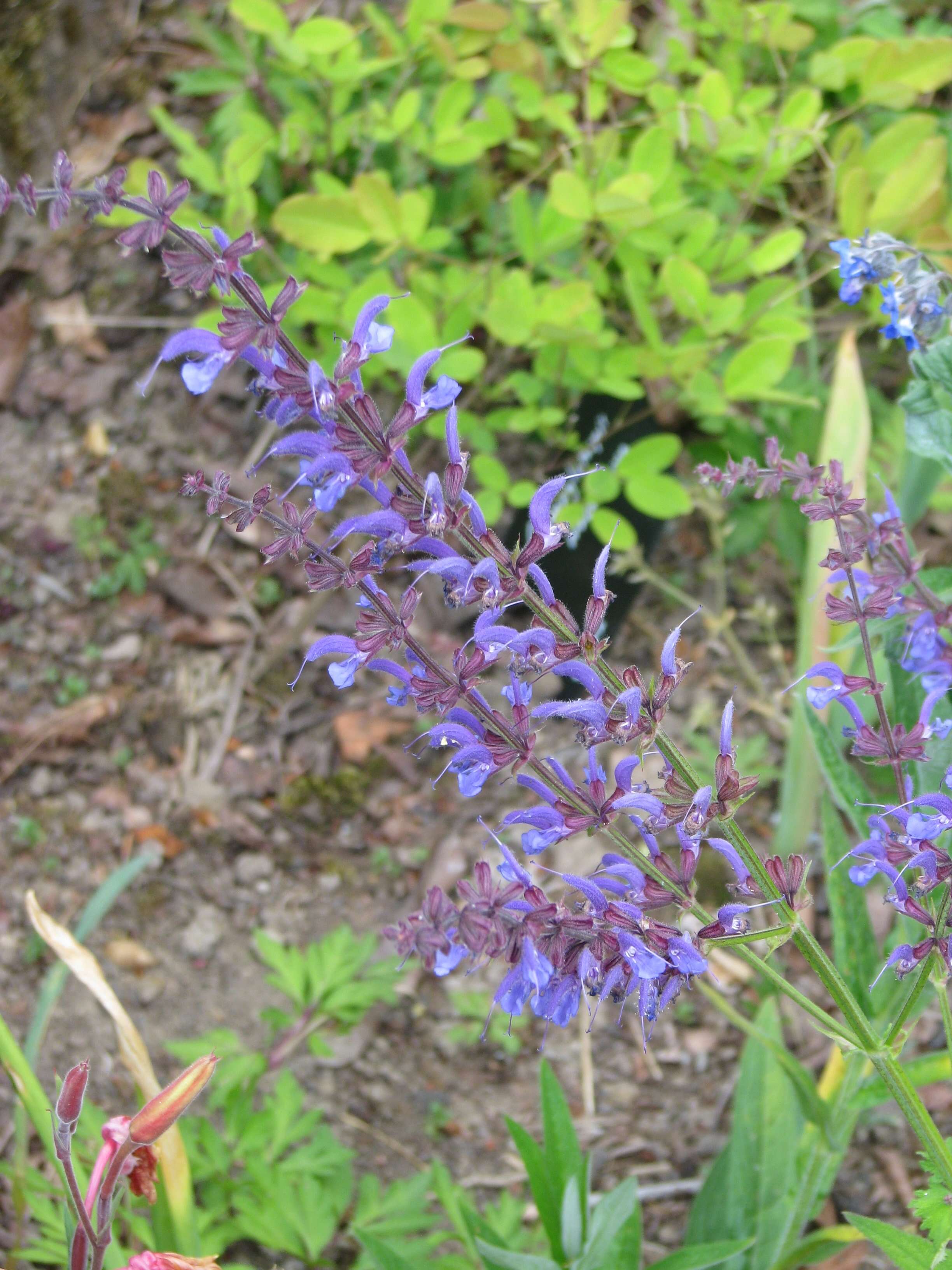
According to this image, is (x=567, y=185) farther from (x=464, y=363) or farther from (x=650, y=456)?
(x=650, y=456)

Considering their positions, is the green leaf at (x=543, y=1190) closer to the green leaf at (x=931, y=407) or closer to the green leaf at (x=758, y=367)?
the green leaf at (x=931, y=407)

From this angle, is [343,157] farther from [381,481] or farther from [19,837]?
[381,481]

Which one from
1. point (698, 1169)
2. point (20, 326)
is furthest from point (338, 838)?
point (20, 326)

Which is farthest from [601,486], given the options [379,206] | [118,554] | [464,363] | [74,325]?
[74,325]

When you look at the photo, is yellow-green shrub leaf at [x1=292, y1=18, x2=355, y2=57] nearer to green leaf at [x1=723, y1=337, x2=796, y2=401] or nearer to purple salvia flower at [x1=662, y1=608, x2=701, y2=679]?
green leaf at [x1=723, y1=337, x2=796, y2=401]

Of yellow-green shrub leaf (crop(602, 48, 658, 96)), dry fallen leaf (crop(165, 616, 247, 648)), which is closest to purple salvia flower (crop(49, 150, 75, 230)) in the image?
A: yellow-green shrub leaf (crop(602, 48, 658, 96))

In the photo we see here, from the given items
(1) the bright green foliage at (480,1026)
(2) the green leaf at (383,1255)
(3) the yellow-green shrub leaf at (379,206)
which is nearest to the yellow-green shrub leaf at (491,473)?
(3) the yellow-green shrub leaf at (379,206)
